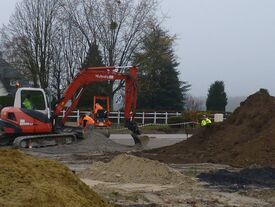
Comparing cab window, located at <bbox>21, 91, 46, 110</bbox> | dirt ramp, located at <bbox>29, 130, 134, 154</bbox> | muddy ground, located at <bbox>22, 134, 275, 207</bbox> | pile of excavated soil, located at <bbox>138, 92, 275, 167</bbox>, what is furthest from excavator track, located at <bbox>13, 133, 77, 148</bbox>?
muddy ground, located at <bbox>22, 134, 275, 207</bbox>

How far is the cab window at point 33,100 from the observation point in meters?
21.6

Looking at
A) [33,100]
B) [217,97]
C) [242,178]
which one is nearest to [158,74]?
[217,97]

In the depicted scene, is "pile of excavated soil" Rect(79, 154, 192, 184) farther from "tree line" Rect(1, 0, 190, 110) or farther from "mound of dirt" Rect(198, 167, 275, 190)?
"tree line" Rect(1, 0, 190, 110)

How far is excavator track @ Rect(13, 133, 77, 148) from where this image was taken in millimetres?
20719

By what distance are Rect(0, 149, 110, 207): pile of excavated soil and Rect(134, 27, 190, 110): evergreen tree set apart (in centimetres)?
4125

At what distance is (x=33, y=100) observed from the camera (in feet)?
71.8

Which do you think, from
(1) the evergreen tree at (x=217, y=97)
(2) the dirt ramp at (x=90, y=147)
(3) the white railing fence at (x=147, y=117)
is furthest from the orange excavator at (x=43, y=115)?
(1) the evergreen tree at (x=217, y=97)

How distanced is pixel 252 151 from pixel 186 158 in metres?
2.20

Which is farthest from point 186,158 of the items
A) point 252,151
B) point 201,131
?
point 201,131

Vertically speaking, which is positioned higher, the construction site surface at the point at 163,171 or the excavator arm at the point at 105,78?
the excavator arm at the point at 105,78

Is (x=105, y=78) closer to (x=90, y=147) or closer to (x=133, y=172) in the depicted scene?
(x=90, y=147)

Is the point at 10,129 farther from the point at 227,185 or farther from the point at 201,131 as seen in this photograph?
the point at 227,185

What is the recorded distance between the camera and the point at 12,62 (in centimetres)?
5284

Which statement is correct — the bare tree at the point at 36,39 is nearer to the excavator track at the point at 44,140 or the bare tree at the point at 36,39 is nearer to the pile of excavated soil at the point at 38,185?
the excavator track at the point at 44,140
